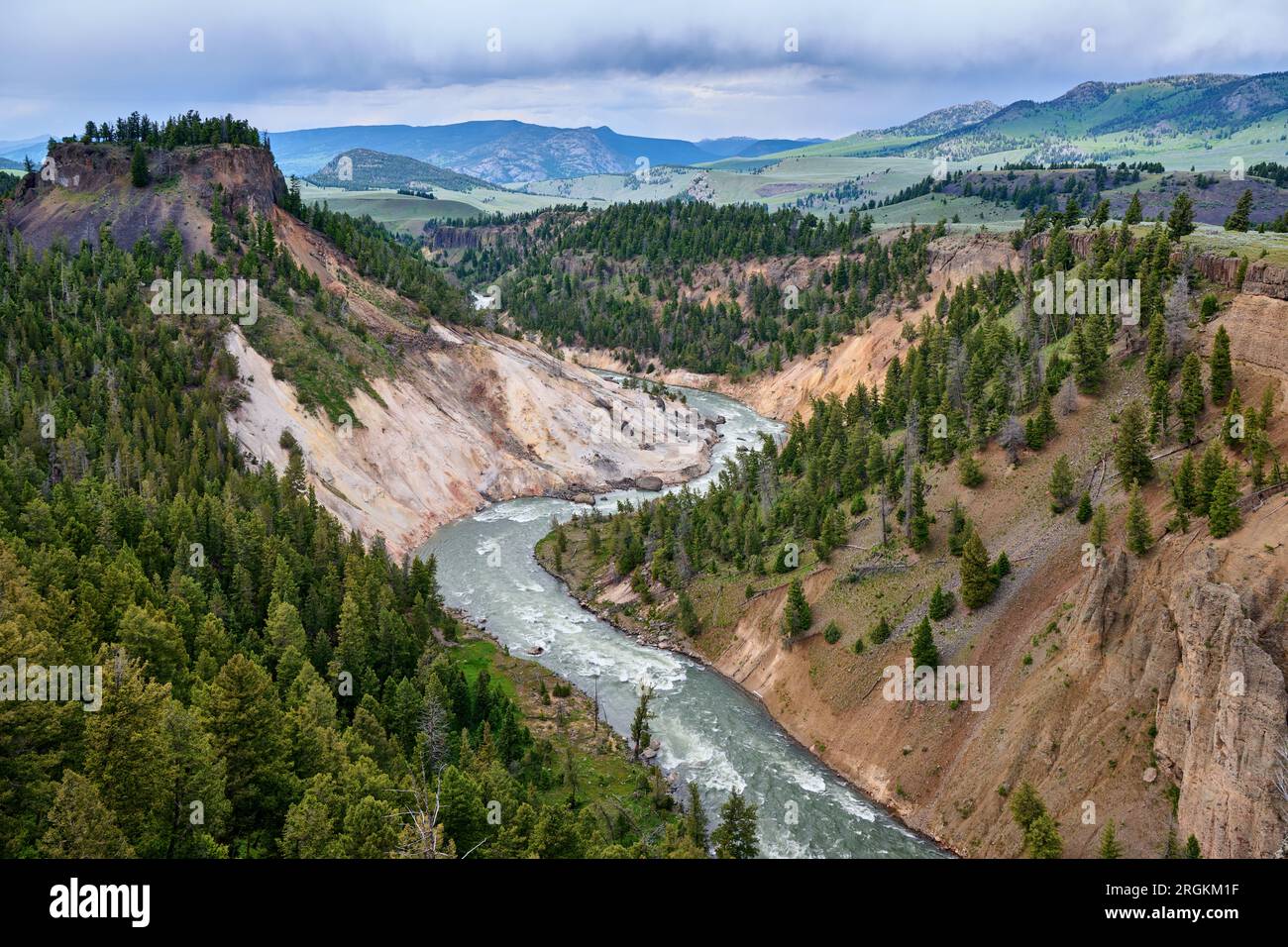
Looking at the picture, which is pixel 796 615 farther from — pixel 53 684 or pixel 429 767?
pixel 53 684

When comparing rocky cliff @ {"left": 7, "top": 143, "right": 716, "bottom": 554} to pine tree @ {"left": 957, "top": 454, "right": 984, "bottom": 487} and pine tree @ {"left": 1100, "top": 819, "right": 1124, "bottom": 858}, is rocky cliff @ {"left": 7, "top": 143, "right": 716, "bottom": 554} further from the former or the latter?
pine tree @ {"left": 1100, "top": 819, "right": 1124, "bottom": 858}

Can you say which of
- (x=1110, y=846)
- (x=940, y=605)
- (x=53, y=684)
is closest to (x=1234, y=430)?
(x=940, y=605)

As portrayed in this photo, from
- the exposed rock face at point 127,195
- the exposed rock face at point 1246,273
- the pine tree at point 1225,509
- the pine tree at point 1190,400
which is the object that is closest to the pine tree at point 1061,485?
the pine tree at point 1190,400

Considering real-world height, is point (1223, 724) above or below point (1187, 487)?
below

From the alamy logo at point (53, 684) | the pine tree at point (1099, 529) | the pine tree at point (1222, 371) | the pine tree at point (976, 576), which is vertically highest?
the pine tree at point (1222, 371)

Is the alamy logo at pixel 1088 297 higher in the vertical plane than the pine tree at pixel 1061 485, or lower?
higher

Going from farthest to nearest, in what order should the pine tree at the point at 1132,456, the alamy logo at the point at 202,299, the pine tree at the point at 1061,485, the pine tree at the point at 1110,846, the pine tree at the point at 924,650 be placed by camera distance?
the alamy logo at the point at 202,299, the pine tree at the point at 1061,485, the pine tree at the point at 924,650, the pine tree at the point at 1132,456, the pine tree at the point at 1110,846

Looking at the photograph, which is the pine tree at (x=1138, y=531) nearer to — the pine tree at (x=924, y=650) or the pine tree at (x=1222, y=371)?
the pine tree at (x=924, y=650)
